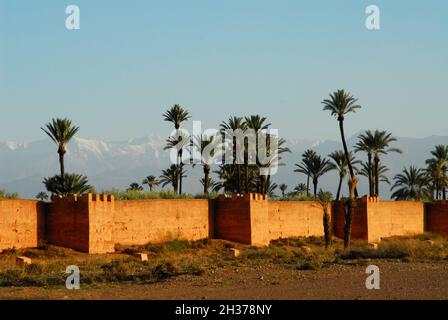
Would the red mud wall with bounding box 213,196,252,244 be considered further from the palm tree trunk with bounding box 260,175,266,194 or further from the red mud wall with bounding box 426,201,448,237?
the red mud wall with bounding box 426,201,448,237

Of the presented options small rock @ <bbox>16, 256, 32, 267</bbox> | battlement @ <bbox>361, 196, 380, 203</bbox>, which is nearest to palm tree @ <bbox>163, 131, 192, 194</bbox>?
battlement @ <bbox>361, 196, 380, 203</bbox>

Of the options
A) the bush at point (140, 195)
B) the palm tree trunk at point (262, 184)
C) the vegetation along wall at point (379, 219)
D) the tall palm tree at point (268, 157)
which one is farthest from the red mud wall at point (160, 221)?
the tall palm tree at point (268, 157)

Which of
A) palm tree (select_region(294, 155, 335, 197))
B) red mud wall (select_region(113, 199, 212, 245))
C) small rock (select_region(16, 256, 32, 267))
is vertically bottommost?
small rock (select_region(16, 256, 32, 267))

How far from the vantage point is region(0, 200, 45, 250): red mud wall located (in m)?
30.9

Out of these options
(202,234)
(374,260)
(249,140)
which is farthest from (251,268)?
(249,140)

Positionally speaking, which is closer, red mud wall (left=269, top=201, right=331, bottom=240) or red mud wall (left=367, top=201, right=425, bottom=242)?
red mud wall (left=269, top=201, right=331, bottom=240)

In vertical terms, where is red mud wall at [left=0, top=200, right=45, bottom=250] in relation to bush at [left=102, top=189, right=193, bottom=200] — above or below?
below

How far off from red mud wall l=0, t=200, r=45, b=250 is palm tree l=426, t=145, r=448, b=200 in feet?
140

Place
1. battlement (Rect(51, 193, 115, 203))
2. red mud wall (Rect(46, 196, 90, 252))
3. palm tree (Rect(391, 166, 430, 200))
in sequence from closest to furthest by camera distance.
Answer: red mud wall (Rect(46, 196, 90, 252)) < battlement (Rect(51, 193, 115, 203)) < palm tree (Rect(391, 166, 430, 200))

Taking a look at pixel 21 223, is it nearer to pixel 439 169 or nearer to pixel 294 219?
pixel 294 219

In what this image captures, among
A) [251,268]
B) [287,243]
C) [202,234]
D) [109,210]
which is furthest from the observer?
[287,243]
